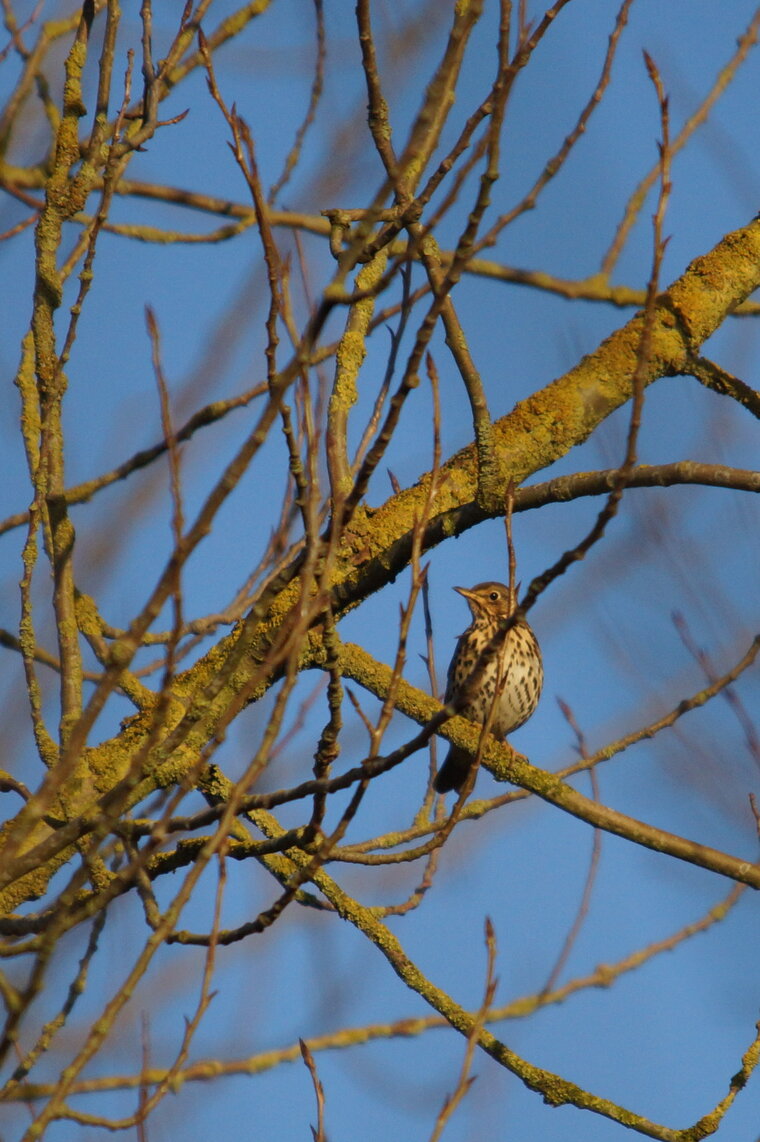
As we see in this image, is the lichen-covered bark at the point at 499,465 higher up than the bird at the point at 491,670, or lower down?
lower down

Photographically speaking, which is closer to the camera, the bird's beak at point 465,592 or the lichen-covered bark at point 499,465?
the lichen-covered bark at point 499,465

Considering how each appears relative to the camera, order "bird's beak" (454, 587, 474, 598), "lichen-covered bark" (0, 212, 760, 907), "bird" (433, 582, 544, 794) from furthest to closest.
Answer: "bird's beak" (454, 587, 474, 598) < "bird" (433, 582, 544, 794) < "lichen-covered bark" (0, 212, 760, 907)

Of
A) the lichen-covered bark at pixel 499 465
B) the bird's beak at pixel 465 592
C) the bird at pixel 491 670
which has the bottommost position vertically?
the lichen-covered bark at pixel 499 465

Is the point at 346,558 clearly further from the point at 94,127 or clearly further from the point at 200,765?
the point at 200,765

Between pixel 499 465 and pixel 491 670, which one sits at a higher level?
pixel 491 670

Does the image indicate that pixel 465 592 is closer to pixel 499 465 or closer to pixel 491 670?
pixel 491 670

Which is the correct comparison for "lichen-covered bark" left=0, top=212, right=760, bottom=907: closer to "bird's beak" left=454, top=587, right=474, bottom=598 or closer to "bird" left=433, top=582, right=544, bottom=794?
"bird" left=433, top=582, right=544, bottom=794

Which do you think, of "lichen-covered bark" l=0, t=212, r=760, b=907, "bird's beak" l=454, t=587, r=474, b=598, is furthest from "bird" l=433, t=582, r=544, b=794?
"lichen-covered bark" l=0, t=212, r=760, b=907

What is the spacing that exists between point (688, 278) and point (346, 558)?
4.45 ft

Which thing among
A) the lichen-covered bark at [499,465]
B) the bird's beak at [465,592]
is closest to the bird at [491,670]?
the bird's beak at [465,592]

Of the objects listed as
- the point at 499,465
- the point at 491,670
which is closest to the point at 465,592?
the point at 491,670

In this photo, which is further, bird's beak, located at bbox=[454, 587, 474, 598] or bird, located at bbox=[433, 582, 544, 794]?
bird's beak, located at bbox=[454, 587, 474, 598]

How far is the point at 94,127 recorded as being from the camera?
356 cm

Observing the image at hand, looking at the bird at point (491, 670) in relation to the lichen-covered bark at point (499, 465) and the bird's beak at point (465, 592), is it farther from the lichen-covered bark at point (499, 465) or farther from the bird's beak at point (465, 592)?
the lichen-covered bark at point (499, 465)
